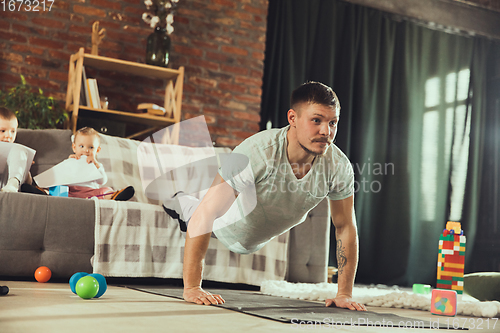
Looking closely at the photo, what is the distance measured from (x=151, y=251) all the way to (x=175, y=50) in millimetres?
2117

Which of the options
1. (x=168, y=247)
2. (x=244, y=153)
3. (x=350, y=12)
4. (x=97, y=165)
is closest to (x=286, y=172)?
(x=244, y=153)

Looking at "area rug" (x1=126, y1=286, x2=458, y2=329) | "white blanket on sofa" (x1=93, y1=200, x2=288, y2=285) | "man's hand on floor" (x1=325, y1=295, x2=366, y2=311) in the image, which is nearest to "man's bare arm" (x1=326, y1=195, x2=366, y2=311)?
"man's hand on floor" (x1=325, y1=295, x2=366, y2=311)

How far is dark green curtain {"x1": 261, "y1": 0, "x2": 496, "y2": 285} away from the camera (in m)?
4.20

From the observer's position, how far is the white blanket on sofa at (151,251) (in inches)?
87.1

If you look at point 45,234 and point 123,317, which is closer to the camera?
point 123,317

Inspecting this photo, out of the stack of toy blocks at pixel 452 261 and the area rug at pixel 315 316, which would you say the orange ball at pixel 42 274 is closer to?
the area rug at pixel 315 316

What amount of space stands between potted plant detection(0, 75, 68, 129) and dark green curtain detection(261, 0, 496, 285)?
1.65 metres

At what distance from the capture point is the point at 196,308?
151cm

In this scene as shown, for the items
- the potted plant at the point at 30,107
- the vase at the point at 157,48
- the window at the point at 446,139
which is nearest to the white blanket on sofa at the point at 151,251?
the potted plant at the point at 30,107

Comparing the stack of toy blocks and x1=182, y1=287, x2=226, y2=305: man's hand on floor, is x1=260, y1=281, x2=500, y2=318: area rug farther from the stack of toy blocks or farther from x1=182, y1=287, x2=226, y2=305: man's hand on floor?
x1=182, y1=287, x2=226, y2=305: man's hand on floor

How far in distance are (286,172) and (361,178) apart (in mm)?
2774

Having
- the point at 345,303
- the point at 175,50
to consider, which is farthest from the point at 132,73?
the point at 345,303

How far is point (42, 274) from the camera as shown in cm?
207

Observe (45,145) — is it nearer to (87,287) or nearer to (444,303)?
(87,287)
